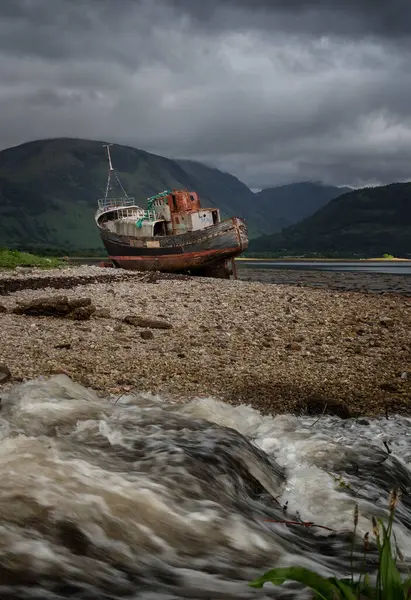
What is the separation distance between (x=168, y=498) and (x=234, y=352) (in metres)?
8.18

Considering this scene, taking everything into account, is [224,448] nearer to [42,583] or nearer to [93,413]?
[93,413]

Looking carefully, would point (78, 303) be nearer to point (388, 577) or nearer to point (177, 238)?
point (388, 577)

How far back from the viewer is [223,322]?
51.0ft

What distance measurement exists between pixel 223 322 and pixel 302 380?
529 centimetres

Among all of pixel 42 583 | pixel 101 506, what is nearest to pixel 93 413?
pixel 101 506

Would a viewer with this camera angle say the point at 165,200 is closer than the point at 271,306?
No

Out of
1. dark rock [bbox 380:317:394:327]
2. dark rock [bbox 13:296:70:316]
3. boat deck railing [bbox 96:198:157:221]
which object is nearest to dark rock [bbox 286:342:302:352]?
dark rock [bbox 380:317:394:327]

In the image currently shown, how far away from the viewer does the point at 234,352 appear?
12398mm

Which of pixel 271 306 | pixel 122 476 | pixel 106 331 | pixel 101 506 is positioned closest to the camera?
pixel 101 506

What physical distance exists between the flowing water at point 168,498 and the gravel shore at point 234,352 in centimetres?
177

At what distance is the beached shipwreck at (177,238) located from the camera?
1665 inches

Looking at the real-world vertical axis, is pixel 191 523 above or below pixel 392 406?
above

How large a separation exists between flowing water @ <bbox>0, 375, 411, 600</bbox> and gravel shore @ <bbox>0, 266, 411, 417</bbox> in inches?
69.5

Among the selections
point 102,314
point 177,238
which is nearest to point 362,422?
point 102,314
